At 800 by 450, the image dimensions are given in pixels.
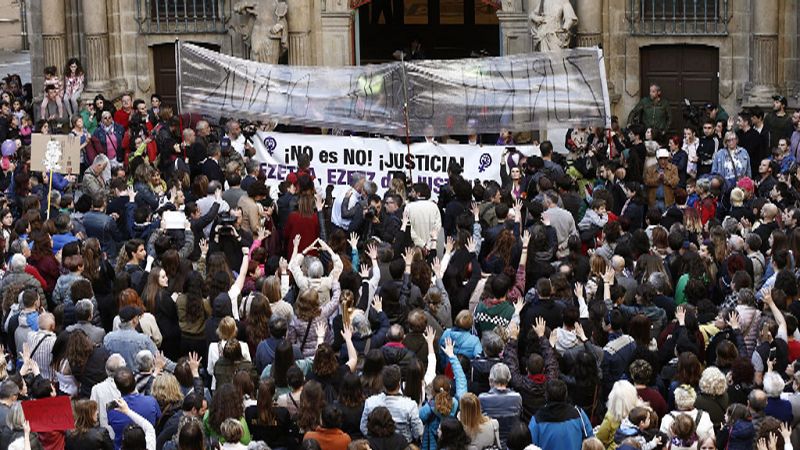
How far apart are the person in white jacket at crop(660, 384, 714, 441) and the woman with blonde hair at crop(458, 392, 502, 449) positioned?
54.3 inches

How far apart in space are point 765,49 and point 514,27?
3.96m

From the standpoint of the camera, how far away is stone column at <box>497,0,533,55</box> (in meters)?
31.3

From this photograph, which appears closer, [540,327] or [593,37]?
[540,327]

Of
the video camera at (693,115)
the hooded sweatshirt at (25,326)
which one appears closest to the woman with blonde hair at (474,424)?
the hooded sweatshirt at (25,326)

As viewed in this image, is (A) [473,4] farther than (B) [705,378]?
Yes

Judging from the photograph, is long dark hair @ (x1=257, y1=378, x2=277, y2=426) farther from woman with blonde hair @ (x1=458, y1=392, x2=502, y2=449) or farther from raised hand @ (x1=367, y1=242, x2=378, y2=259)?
raised hand @ (x1=367, y1=242, x2=378, y2=259)

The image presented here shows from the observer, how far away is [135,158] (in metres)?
26.4

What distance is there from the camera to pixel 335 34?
31.9 m

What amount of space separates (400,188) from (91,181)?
410cm

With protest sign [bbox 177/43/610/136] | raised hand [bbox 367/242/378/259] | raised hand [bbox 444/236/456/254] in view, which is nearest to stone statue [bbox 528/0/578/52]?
protest sign [bbox 177/43/610/136]

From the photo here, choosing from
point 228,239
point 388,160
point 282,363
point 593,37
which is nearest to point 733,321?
point 282,363

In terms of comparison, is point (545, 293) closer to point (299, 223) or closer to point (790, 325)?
point (790, 325)

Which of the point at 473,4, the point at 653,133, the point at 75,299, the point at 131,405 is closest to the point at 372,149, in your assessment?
the point at 653,133

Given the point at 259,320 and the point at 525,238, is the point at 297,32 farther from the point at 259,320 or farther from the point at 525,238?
the point at 259,320
